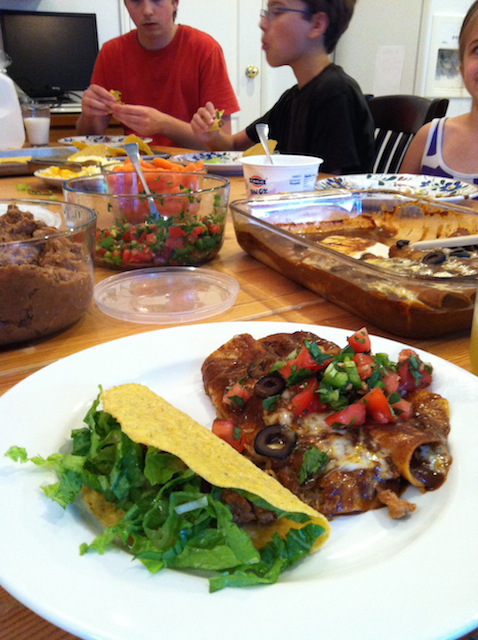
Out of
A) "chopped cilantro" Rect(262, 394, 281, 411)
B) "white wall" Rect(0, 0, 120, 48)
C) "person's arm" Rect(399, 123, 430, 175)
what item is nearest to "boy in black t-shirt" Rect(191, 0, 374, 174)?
"person's arm" Rect(399, 123, 430, 175)

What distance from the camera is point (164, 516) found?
625 mm

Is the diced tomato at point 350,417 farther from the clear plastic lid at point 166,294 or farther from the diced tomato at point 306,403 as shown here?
the clear plastic lid at point 166,294

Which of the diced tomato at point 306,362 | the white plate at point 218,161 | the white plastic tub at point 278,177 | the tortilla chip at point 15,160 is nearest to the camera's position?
the diced tomato at point 306,362

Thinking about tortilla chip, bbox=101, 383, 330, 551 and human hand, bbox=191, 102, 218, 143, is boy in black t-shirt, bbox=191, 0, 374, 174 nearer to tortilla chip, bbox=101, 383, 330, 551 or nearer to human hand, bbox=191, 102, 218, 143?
human hand, bbox=191, 102, 218, 143

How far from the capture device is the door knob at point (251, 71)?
738cm

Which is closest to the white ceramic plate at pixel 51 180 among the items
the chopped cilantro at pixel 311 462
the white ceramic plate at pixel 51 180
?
the white ceramic plate at pixel 51 180

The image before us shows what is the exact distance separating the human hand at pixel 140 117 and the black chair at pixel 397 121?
158 cm

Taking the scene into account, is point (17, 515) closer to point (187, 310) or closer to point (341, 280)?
point (187, 310)

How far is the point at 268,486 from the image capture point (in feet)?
2.08

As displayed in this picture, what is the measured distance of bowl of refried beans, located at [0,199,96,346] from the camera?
1.03 m

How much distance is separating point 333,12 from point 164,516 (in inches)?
137

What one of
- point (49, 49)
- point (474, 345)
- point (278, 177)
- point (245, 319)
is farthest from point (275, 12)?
point (49, 49)

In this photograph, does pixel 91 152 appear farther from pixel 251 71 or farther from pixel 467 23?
pixel 251 71

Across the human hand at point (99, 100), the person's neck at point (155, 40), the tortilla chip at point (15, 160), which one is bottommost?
the tortilla chip at point (15, 160)
